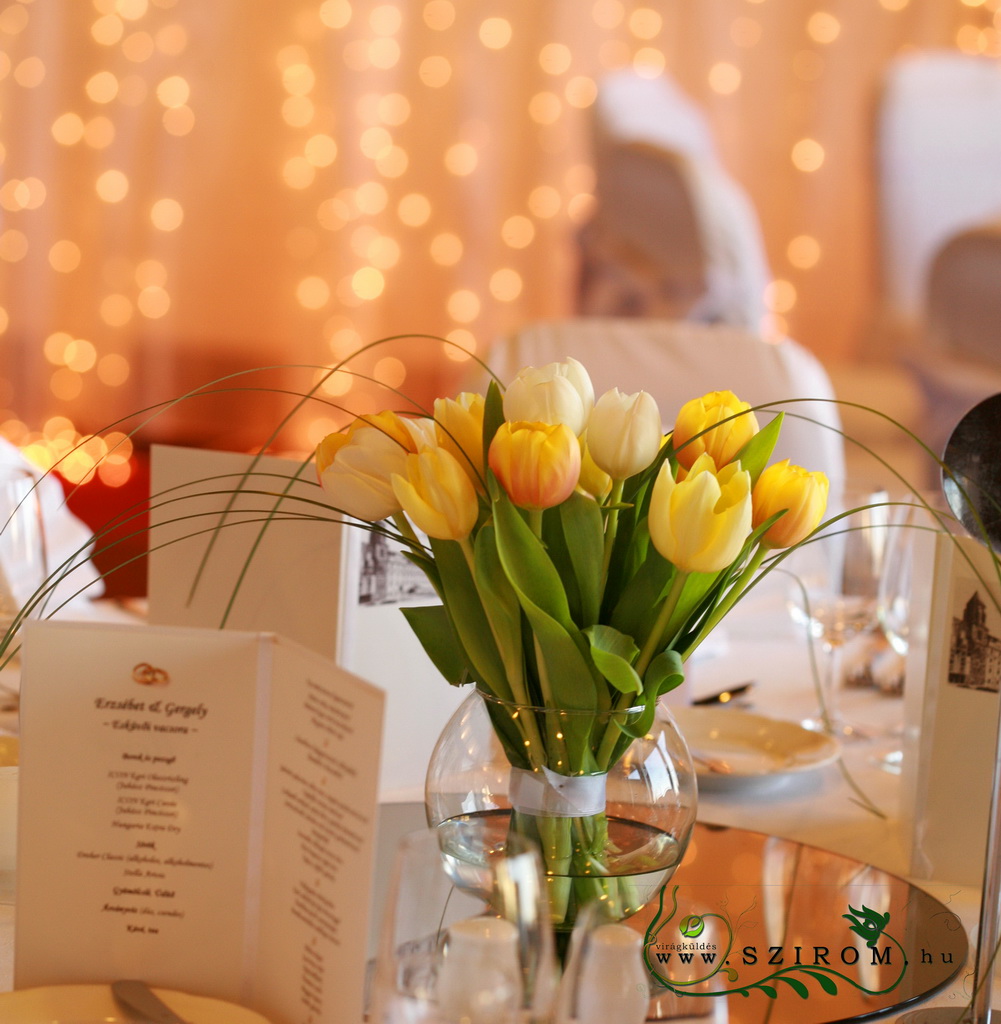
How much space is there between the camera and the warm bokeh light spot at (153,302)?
4281mm

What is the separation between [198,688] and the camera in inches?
20.3

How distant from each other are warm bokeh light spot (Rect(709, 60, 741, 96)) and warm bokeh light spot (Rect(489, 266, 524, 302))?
35.8 inches

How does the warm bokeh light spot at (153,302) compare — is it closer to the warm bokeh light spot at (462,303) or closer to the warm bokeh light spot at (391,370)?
the warm bokeh light spot at (391,370)

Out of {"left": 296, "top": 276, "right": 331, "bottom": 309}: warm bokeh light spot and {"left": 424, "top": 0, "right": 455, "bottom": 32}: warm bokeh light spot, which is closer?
{"left": 424, "top": 0, "right": 455, "bottom": 32}: warm bokeh light spot

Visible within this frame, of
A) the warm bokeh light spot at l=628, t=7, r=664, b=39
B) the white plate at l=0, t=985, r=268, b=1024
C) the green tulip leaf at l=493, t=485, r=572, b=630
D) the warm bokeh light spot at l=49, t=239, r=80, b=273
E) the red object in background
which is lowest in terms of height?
the red object in background

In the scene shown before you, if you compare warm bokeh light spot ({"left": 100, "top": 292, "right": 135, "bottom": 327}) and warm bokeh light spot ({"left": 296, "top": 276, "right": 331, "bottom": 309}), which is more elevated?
warm bokeh light spot ({"left": 296, "top": 276, "right": 331, "bottom": 309})

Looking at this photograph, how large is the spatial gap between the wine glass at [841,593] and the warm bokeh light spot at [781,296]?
3.39 m

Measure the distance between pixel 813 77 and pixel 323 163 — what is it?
1676mm

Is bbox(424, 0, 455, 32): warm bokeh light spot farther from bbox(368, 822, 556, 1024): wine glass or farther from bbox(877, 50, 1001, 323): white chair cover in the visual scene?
bbox(368, 822, 556, 1024): wine glass

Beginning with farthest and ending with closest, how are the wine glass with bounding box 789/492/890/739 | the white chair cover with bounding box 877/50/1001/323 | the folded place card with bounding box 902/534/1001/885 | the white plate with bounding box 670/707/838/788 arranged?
the white chair cover with bounding box 877/50/1001/323 → the wine glass with bounding box 789/492/890/739 → the white plate with bounding box 670/707/838/788 → the folded place card with bounding box 902/534/1001/885

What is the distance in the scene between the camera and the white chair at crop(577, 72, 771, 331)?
103 inches

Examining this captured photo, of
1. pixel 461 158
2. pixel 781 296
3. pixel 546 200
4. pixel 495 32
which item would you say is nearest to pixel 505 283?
pixel 546 200

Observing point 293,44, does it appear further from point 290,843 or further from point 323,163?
point 290,843

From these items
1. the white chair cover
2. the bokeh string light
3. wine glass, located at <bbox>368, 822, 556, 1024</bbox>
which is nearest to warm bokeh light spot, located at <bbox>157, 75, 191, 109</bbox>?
the bokeh string light
